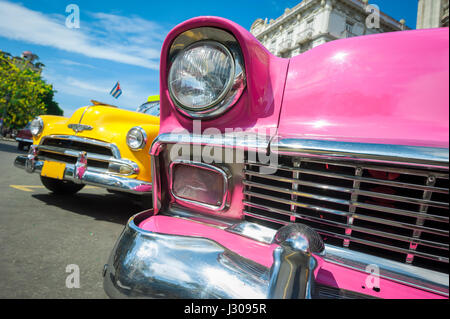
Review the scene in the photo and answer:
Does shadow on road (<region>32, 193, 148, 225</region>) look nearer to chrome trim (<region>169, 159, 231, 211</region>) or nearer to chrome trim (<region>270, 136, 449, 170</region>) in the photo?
chrome trim (<region>169, 159, 231, 211</region>)

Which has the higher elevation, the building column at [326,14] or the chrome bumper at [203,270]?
the building column at [326,14]

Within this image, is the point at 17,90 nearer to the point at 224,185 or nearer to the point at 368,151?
the point at 224,185

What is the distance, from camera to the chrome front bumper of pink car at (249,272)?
2.17 ft

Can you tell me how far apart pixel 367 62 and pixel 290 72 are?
0.90 ft

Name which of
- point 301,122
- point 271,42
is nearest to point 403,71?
point 301,122

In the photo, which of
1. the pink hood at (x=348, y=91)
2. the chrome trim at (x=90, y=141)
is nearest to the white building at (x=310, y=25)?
the chrome trim at (x=90, y=141)

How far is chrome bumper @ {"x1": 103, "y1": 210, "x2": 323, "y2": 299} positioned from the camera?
2.15 ft

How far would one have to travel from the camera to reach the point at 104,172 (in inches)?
95.5

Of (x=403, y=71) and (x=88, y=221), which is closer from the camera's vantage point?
(x=403, y=71)

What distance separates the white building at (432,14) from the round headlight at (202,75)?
3.81 ft

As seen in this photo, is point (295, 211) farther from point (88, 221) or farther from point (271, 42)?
point (271, 42)

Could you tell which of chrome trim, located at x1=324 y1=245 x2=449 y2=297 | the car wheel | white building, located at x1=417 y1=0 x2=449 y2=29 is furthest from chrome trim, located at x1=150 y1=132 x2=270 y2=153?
the car wheel
